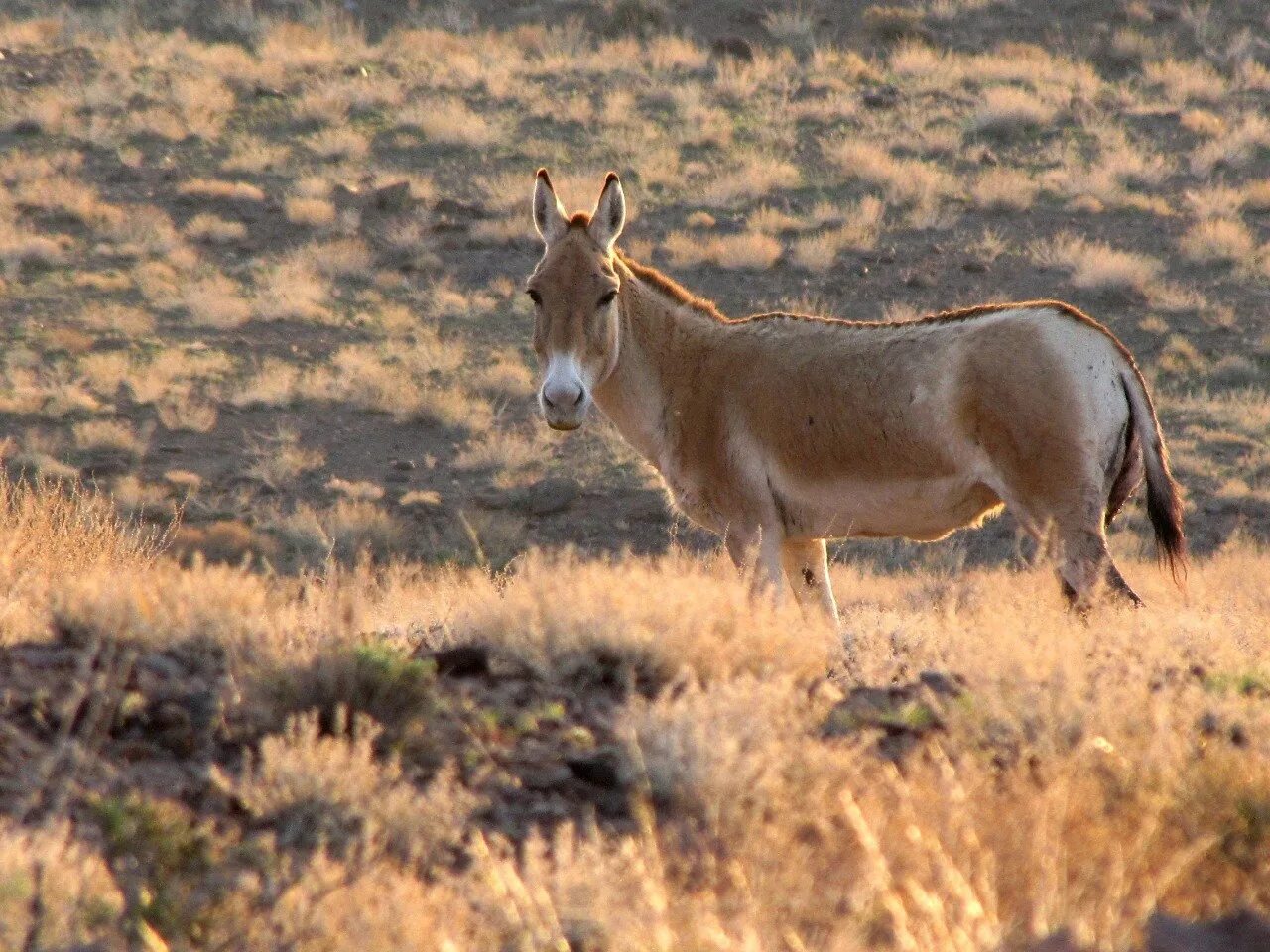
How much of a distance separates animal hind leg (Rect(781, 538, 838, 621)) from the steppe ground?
457 mm

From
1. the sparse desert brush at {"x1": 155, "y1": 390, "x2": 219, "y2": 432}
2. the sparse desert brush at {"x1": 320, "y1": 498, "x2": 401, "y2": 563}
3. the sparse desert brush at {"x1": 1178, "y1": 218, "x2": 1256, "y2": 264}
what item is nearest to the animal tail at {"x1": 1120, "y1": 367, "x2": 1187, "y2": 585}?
the sparse desert brush at {"x1": 320, "y1": 498, "x2": 401, "y2": 563}

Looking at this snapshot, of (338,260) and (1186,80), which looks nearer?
(338,260)

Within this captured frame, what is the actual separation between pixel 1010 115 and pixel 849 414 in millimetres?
20627

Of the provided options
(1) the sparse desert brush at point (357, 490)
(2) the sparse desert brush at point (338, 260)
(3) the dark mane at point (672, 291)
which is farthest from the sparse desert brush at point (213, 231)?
(3) the dark mane at point (672, 291)

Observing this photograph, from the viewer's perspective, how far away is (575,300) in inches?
327

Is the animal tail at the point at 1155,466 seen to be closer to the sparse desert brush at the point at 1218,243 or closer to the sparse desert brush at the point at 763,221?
the sparse desert brush at the point at 763,221

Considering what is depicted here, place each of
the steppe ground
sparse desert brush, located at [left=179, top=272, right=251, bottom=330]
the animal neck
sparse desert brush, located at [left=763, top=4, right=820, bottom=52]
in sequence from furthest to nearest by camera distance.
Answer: sparse desert brush, located at [left=763, top=4, right=820, bottom=52] → sparse desert brush, located at [left=179, top=272, right=251, bottom=330] → the animal neck → the steppe ground

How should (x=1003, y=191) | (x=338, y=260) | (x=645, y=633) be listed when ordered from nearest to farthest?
Answer: (x=645, y=633) < (x=338, y=260) < (x=1003, y=191)

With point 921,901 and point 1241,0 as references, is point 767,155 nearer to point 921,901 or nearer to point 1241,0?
point 1241,0

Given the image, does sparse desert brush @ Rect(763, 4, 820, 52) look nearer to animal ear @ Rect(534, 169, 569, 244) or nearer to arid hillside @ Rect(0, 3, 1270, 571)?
arid hillside @ Rect(0, 3, 1270, 571)

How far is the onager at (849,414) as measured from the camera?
772cm

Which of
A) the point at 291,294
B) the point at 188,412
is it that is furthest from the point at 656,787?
the point at 291,294

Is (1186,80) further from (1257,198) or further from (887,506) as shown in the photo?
(887,506)

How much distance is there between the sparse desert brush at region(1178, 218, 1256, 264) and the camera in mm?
23359
